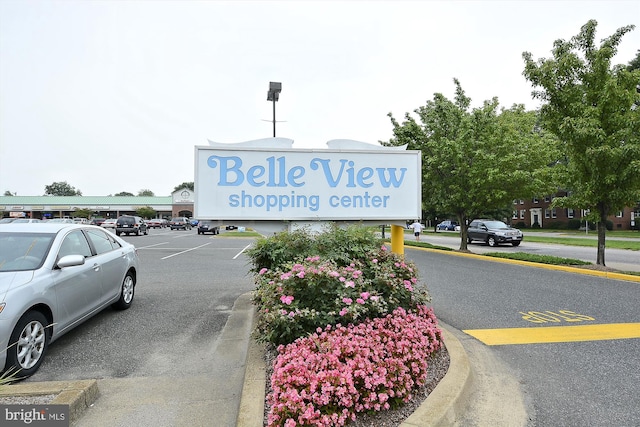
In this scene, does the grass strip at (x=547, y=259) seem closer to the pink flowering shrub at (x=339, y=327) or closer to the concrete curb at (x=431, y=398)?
the pink flowering shrub at (x=339, y=327)

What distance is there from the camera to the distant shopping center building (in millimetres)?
78500

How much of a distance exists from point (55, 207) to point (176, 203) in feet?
80.1

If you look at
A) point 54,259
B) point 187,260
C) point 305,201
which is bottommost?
point 187,260

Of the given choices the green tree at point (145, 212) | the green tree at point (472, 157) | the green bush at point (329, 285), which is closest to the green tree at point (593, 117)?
the green tree at point (472, 157)

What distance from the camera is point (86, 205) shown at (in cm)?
8050

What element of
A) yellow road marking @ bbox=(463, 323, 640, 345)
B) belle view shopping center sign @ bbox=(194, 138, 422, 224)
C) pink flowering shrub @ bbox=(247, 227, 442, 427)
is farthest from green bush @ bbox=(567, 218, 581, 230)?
pink flowering shrub @ bbox=(247, 227, 442, 427)

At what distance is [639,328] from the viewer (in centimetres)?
538

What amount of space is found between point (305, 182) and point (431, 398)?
11.1ft

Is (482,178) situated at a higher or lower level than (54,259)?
higher

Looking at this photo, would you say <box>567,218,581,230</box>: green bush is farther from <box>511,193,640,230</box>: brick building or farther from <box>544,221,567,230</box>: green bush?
<box>544,221,567,230</box>: green bush

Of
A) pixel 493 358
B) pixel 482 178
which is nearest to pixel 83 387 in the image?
pixel 493 358

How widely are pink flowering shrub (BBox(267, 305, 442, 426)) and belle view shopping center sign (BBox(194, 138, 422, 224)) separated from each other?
7.72ft

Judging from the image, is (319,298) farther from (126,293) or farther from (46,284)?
(126,293)

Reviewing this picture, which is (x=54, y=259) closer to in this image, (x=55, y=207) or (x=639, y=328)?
(x=639, y=328)
